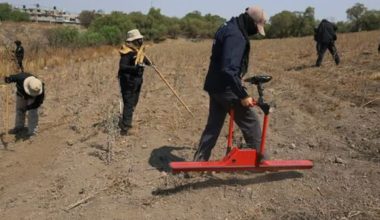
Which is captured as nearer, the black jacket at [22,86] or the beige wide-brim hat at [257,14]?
the beige wide-brim hat at [257,14]

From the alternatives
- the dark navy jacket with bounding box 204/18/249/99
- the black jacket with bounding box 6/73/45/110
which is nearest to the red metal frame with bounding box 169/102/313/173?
the dark navy jacket with bounding box 204/18/249/99

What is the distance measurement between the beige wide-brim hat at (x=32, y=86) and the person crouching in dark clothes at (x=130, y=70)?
1233mm

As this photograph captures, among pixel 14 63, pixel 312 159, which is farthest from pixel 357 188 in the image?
pixel 14 63

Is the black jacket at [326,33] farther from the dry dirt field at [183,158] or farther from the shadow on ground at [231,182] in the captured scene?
the shadow on ground at [231,182]

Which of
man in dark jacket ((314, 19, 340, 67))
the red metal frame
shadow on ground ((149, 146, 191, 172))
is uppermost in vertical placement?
man in dark jacket ((314, 19, 340, 67))

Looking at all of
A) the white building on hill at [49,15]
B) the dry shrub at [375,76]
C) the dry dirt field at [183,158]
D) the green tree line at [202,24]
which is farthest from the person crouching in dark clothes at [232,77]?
the white building on hill at [49,15]

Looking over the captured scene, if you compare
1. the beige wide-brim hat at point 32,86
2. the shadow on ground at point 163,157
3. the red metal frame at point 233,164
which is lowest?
the shadow on ground at point 163,157

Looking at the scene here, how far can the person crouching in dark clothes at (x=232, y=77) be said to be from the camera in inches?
194

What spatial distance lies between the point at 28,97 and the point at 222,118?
3.64 m

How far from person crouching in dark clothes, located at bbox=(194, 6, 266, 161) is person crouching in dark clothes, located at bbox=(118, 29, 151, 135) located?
93.8 inches

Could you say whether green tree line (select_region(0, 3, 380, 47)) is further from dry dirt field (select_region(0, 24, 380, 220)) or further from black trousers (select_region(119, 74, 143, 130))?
black trousers (select_region(119, 74, 143, 130))

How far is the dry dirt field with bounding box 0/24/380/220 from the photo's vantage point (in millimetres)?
5168

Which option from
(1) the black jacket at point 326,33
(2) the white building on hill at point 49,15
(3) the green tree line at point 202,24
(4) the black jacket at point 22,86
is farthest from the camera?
(2) the white building on hill at point 49,15

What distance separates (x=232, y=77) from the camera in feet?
16.1
